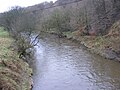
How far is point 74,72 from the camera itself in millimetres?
35719

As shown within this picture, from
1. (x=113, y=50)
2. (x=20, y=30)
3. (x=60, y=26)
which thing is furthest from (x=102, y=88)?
(x=60, y=26)

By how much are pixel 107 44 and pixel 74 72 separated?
16.1 meters

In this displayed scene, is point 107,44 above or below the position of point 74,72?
above

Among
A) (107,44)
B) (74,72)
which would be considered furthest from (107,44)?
(74,72)

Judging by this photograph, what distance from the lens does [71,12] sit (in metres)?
84.3

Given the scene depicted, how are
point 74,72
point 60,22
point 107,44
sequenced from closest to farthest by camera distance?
point 74,72 < point 107,44 < point 60,22

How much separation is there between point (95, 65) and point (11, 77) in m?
16.4

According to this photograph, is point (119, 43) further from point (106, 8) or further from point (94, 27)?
point (106, 8)

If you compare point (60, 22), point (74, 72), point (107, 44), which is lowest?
point (74, 72)

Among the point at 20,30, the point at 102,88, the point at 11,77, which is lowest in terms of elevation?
the point at 102,88

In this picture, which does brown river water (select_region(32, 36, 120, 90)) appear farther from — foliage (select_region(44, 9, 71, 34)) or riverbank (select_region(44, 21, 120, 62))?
foliage (select_region(44, 9, 71, 34))

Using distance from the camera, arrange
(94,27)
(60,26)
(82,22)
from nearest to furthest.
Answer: (94,27) < (82,22) < (60,26)

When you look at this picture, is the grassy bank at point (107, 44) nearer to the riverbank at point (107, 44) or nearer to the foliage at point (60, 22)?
the riverbank at point (107, 44)

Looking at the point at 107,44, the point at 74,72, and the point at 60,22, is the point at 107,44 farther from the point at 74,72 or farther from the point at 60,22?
the point at 60,22
